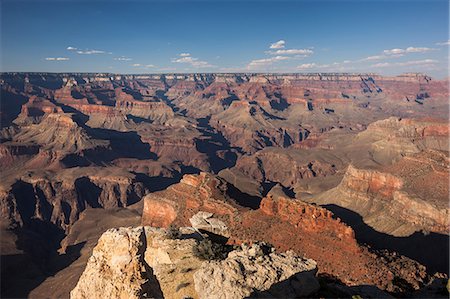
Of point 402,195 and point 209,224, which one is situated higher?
point 209,224

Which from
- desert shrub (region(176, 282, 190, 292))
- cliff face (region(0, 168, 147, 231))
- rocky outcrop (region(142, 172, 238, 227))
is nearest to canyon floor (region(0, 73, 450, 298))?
rocky outcrop (region(142, 172, 238, 227))

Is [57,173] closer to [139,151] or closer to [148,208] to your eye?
[139,151]

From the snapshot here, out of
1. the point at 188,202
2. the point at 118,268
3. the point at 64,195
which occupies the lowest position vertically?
the point at 64,195

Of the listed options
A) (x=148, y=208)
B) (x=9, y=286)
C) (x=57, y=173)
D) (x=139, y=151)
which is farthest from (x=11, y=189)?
(x=139, y=151)

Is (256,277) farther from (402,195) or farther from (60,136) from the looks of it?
(60,136)

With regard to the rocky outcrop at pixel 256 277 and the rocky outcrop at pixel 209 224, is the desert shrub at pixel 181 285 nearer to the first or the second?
the rocky outcrop at pixel 256 277

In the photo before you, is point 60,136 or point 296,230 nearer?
point 296,230

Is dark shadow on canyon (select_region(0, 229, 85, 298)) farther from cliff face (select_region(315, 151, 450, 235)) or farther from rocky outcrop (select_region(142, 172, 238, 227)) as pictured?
cliff face (select_region(315, 151, 450, 235))

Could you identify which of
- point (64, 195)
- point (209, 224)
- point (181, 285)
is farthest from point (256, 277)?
point (64, 195)
